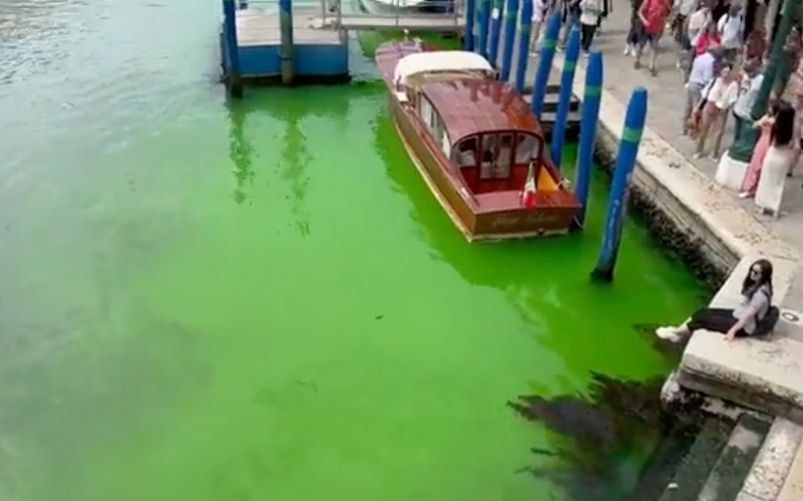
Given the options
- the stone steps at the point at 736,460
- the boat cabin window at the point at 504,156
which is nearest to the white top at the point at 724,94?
the boat cabin window at the point at 504,156

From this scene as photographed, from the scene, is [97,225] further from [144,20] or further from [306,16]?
[144,20]

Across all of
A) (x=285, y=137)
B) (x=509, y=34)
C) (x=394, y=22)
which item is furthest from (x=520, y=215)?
(x=394, y=22)

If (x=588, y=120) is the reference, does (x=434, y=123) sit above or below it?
below

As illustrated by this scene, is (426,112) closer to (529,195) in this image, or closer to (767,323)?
(529,195)

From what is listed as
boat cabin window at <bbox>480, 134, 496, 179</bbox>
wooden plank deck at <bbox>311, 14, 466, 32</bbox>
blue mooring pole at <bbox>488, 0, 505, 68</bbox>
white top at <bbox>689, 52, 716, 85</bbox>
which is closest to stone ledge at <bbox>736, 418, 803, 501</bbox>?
boat cabin window at <bbox>480, 134, 496, 179</bbox>

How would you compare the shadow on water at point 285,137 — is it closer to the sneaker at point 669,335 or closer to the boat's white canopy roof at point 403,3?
the boat's white canopy roof at point 403,3

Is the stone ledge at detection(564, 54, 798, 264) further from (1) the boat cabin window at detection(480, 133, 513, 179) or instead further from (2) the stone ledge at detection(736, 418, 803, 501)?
(2) the stone ledge at detection(736, 418, 803, 501)
